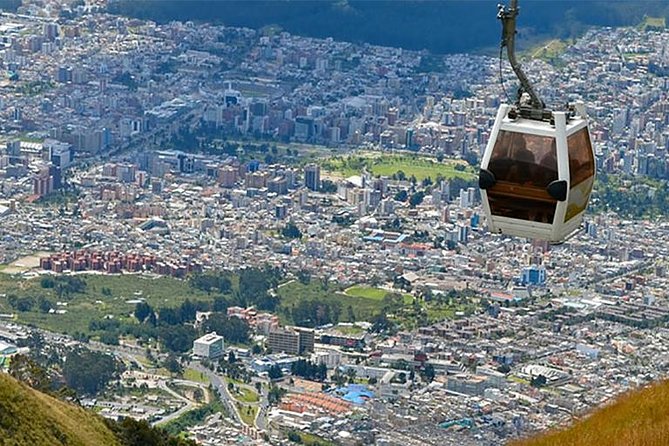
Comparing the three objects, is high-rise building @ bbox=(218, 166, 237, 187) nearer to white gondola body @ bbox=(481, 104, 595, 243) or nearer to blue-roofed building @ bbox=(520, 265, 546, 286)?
blue-roofed building @ bbox=(520, 265, 546, 286)

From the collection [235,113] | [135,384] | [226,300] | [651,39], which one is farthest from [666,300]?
[651,39]

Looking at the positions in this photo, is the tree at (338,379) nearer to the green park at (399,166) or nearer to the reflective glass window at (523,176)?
the green park at (399,166)

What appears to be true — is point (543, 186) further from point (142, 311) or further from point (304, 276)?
point (304, 276)

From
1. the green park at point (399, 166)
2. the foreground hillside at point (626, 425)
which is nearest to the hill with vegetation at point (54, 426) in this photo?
the foreground hillside at point (626, 425)

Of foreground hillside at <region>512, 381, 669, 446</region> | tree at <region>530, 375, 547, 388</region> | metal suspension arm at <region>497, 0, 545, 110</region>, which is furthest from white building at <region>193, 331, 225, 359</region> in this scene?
metal suspension arm at <region>497, 0, 545, 110</region>

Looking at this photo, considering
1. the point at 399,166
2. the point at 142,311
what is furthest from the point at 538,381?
the point at 399,166

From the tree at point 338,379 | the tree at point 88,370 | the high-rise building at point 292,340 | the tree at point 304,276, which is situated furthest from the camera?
the tree at point 304,276

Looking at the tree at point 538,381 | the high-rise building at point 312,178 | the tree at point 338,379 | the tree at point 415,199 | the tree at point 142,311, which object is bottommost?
the tree at point 338,379
